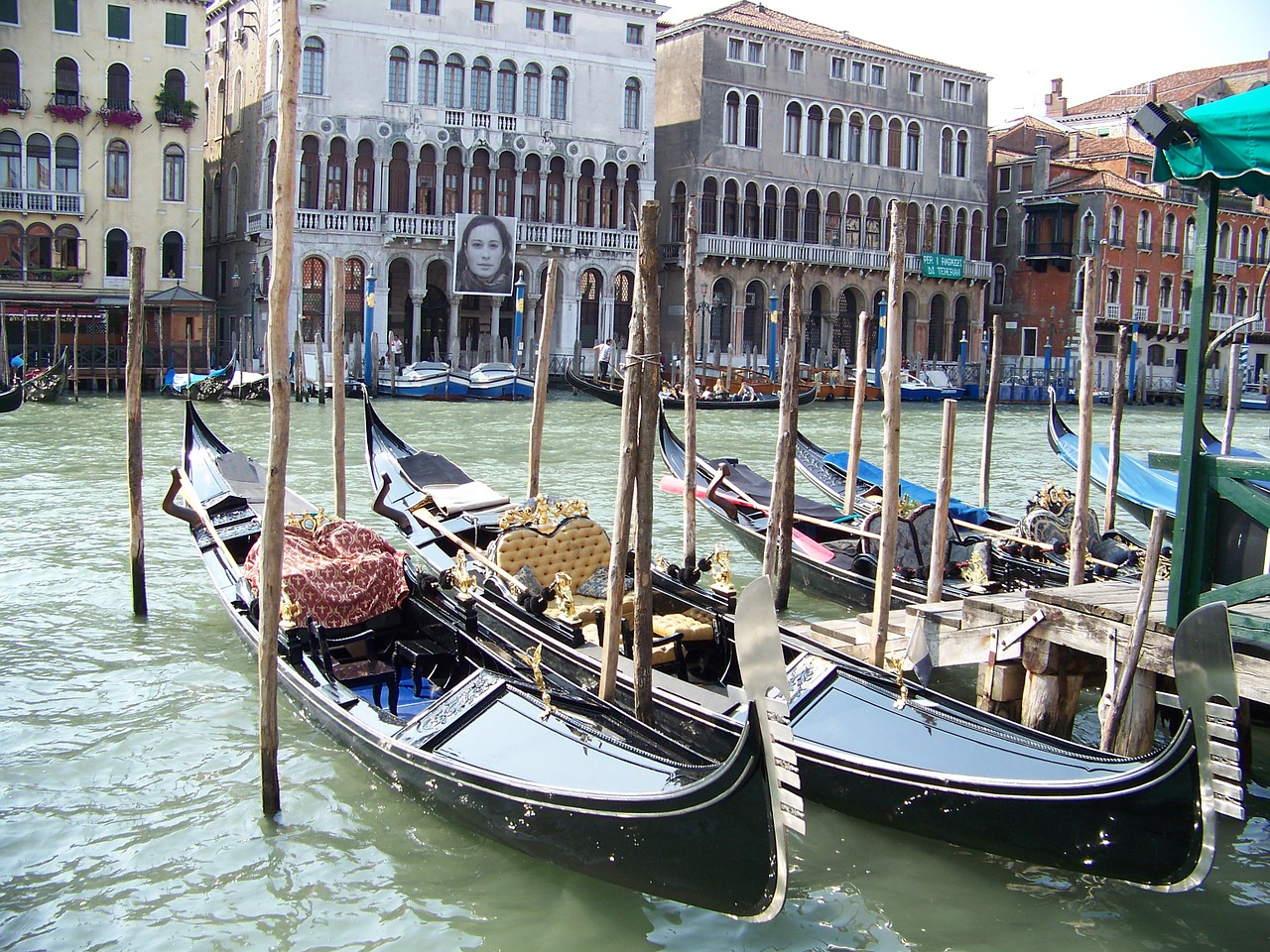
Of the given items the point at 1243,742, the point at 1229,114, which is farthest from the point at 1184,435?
the point at 1243,742

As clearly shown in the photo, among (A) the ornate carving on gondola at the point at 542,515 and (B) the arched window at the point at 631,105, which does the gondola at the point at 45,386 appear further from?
(A) the ornate carving on gondola at the point at 542,515

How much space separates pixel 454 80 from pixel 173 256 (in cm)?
478

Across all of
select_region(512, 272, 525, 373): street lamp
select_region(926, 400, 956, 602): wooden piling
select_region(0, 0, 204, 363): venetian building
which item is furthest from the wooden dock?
select_region(0, 0, 204, 363): venetian building

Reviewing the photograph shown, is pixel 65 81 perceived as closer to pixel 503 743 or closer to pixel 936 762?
pixel 503 743

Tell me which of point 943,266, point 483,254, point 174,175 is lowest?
point 483,254

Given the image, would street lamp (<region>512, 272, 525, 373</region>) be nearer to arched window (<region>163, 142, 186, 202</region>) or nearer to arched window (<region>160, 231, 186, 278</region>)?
arched window (<region>160, 231, 186, 278</region>)

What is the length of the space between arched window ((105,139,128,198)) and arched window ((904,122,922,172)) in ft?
41.4

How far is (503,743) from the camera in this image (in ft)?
9.53

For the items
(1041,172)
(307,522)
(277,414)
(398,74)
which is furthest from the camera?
(1041,172)

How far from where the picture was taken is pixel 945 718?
119 inches

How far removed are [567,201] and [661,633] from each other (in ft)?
52.6

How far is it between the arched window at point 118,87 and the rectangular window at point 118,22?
0.39 m

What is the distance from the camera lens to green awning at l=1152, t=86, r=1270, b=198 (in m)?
2.77

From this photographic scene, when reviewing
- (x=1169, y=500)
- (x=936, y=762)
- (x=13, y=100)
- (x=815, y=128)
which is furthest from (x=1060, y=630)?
(x=815, y=128)
